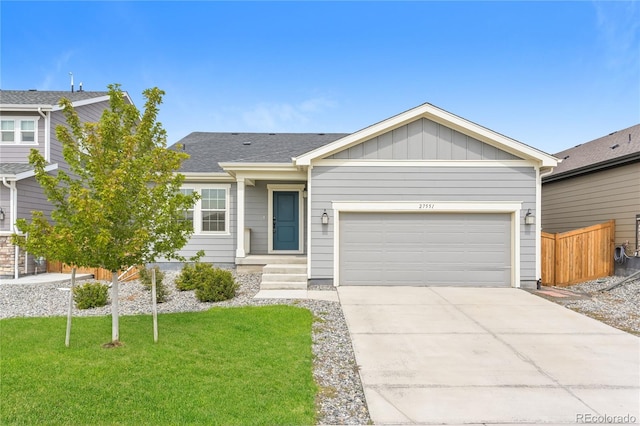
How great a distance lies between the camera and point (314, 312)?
683cm

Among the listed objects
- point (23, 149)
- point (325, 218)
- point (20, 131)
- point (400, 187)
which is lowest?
point (325, 218)

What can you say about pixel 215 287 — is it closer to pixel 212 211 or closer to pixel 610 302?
pixel 212 211

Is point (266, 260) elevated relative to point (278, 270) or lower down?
elevated

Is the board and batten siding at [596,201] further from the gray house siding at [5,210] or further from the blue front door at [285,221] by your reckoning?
the gray house siding at [5,210]

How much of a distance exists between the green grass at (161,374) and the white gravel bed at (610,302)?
217 inches

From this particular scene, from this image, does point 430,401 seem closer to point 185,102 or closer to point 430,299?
point 430,299

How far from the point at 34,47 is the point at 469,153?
15632 millimetres

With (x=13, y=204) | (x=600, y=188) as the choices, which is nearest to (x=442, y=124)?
(x=600, y=188)

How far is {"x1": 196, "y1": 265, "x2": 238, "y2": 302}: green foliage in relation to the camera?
7.68 m

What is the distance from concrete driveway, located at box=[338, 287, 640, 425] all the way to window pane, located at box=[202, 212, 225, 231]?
5.82m

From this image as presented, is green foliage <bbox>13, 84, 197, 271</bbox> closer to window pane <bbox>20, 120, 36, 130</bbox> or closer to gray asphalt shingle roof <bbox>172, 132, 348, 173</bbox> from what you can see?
gray asphalt shingle roof <bbox>172, 132, 348, 173</bbox>

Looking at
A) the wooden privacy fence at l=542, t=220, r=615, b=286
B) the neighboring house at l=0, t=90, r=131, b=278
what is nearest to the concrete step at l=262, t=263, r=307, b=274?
the wooden privacy fence at l=542, t=220, r=615, b=286

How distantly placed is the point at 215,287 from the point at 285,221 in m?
4.52

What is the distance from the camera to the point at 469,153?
9.56 metres
